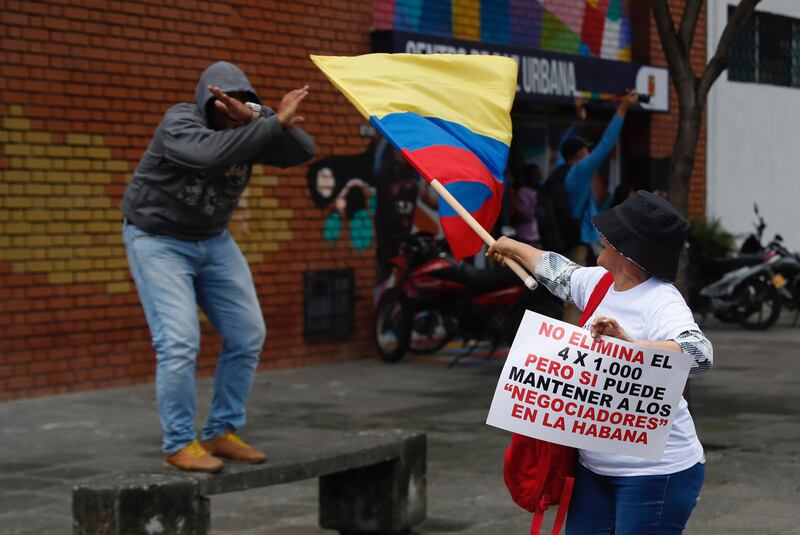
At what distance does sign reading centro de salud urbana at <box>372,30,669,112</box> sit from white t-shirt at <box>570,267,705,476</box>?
31.0ft

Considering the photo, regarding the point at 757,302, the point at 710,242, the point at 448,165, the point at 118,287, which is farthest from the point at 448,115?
the point at 710,242

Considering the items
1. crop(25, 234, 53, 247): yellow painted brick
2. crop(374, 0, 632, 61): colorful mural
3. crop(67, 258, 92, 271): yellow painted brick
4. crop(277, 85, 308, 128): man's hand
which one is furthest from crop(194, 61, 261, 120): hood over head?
crop(374, 0, 632, 61): colorful mural

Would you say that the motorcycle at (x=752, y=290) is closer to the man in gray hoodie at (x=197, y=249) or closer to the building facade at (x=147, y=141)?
the building facade at (x=147, y=141)

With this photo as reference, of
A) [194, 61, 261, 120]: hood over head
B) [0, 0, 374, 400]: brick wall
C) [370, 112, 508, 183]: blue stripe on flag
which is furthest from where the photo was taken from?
[0, 0, 374, 400]: brick wall

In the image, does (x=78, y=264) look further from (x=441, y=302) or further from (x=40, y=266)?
(x=441, y=302)

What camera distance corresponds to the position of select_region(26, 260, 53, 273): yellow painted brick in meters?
10.5

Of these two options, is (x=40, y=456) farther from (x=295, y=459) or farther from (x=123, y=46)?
(x=123, y=46)

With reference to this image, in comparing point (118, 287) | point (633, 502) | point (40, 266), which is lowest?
point (118, 287)

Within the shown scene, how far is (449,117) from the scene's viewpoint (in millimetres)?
5098

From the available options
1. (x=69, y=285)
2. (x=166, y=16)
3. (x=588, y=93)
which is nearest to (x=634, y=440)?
(x=69, y=285)

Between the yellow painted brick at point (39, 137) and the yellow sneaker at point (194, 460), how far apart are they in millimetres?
4877

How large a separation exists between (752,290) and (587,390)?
1242 centimetres

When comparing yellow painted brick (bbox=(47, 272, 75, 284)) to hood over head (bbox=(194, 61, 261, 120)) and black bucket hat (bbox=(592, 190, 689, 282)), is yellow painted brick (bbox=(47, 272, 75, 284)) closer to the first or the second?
hood over head (bbox=(194, 61, 261, 120))

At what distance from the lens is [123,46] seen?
1119 centimetres
